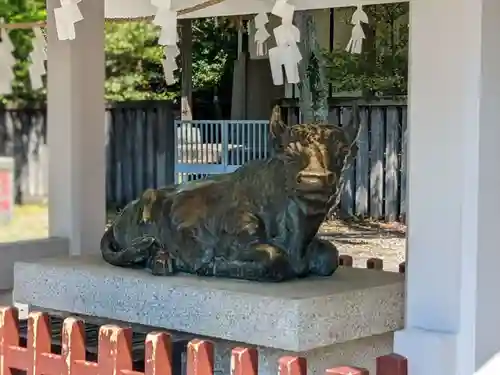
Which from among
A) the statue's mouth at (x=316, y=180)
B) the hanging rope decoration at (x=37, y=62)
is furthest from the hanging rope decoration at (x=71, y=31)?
the statue's mouth at (x=316, y=180)

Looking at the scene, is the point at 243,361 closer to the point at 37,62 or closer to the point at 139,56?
the point at 37,62

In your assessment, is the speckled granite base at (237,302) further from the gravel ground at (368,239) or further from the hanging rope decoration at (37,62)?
the gravel ground at (368,239)

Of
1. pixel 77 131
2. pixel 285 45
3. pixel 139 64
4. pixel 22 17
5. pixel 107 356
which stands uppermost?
pixel 22 17

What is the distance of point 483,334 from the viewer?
1665 millimetres

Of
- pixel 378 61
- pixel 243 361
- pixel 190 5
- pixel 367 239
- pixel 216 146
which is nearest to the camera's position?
pixel 243 361

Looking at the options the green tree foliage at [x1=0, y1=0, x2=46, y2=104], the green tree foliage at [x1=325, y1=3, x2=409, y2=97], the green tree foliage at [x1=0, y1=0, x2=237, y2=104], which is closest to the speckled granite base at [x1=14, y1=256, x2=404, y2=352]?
the green tree foliage at [x1=0, y1=0, x2=237, y2=104]

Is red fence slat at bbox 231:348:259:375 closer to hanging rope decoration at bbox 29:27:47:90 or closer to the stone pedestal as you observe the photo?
the stone pedestal

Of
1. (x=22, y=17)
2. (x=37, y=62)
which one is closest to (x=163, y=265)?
(x=37, y=62)

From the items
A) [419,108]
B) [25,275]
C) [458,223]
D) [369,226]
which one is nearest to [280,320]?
[458,223]

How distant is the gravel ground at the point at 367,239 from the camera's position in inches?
217

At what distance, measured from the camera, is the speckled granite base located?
63.7 inches

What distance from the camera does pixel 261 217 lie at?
1.87 metres

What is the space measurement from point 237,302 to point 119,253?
0.50 meters

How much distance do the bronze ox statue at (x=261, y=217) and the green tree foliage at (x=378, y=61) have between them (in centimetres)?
477
